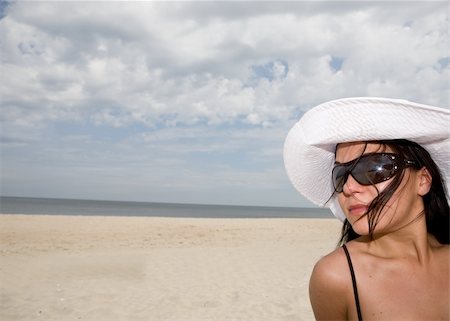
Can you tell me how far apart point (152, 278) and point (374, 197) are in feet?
27.9

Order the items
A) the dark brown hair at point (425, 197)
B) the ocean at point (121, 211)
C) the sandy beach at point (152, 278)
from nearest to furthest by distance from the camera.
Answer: the dark brown hair at point (425, 197), the sandy beach at point (152, 278), the ocean at point (121, 211)

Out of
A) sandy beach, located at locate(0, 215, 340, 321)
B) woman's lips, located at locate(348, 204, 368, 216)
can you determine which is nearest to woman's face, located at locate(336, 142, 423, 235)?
woman's lips, located at locate(348, 204, 368, 216)

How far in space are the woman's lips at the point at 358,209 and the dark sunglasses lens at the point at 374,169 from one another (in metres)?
0.11

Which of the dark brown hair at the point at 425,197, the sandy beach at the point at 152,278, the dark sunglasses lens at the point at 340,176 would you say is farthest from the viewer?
the sandy beach at the point at 152,278

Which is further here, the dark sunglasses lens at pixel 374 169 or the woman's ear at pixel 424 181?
the woman's ear at pixel 424 181

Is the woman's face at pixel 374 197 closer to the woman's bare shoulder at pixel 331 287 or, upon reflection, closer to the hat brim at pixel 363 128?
the hat brim at pixel 363 128

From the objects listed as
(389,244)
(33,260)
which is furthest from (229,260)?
(389,244)

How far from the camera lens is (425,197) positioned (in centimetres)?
206

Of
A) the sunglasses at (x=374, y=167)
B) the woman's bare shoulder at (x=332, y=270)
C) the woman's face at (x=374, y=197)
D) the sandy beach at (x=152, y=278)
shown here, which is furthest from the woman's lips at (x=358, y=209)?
the sandy beach at (x=152, y=278)

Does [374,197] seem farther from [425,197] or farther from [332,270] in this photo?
[425,197]

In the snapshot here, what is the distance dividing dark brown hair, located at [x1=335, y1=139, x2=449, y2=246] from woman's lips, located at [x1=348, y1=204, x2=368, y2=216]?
0.8 inches

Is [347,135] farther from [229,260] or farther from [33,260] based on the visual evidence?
[33,260]

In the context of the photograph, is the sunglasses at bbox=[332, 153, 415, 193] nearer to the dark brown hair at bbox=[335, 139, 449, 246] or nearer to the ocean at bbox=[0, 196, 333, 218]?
the dark brown hair at bbox=[335, 139, 449, 246]

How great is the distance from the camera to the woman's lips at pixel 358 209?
5.71 feet
